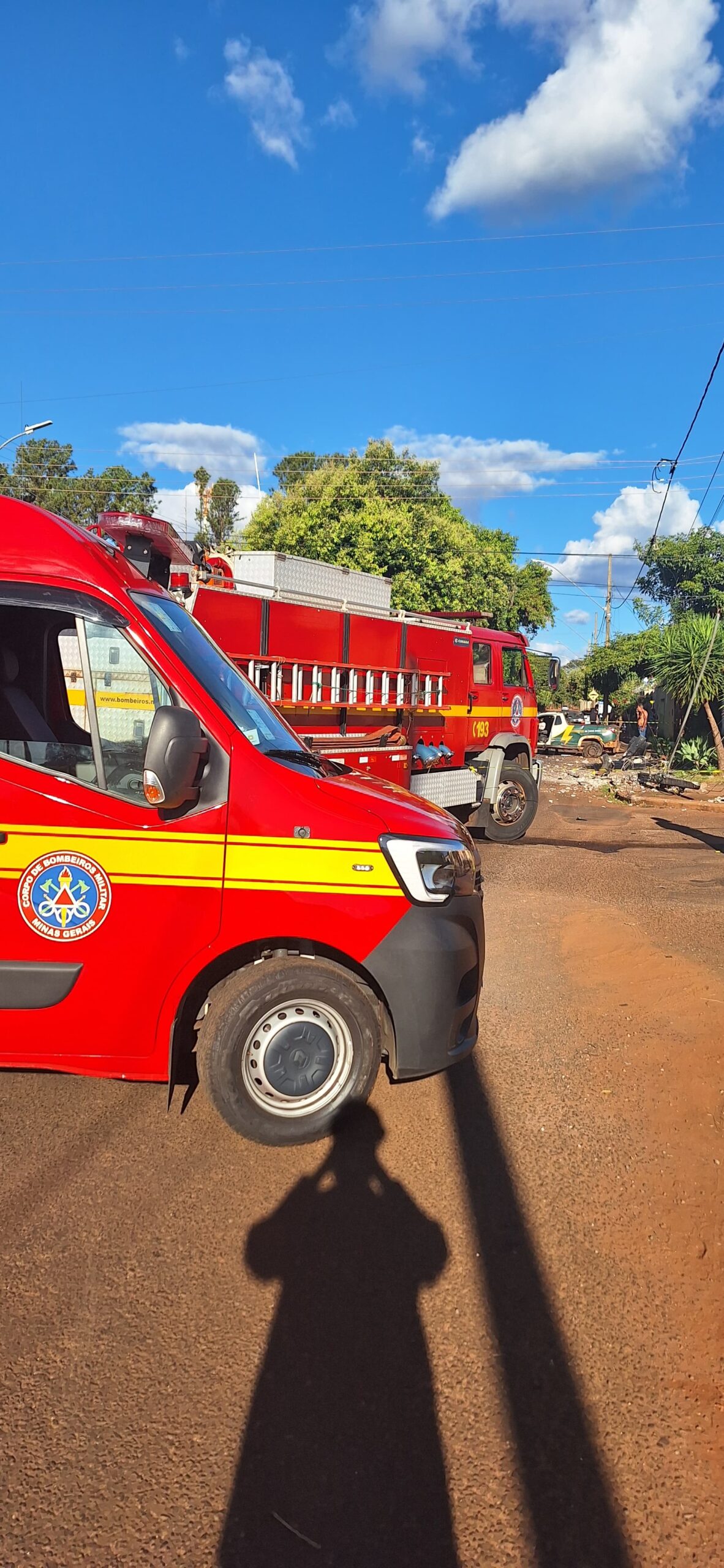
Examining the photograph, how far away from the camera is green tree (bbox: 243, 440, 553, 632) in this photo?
76.5 feet

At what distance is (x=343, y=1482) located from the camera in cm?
198

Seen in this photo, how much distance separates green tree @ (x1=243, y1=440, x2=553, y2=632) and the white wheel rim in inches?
662

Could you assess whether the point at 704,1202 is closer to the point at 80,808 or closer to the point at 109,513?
the point at 80,808

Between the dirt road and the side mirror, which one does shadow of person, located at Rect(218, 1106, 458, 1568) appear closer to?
the dirt road

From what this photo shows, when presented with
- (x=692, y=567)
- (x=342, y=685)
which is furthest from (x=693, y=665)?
(x=692, y=567)

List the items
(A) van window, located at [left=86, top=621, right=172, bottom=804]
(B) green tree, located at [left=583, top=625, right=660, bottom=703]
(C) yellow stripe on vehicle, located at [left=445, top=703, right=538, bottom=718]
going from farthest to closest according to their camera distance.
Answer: (B) green tree, located at [left=583, top=625, right=660, bottom=703] < (C) yellow stripe on vehicle, located at [left=445, top=703, right=538, bottom=718] < (A) van window, located at [left=86, top=621, right=172, bottom=804]

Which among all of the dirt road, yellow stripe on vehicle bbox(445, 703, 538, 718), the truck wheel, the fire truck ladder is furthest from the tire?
the truck wheel

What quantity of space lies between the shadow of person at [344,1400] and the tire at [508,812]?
833 cm

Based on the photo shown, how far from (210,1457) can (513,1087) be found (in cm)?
Result: 229

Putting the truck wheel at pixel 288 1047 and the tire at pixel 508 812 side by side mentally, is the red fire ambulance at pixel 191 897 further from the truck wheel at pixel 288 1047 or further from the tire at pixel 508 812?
the tire at pixel 508 812

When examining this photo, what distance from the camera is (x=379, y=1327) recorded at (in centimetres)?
249

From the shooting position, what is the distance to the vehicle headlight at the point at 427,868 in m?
3.24

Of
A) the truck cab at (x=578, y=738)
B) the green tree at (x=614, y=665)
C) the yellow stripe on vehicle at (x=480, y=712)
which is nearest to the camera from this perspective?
the yellow stripe on vehicle at (x=480, y=712)

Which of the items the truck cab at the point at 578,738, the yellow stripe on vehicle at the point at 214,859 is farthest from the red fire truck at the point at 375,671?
the truck cab at the point at 578,738
